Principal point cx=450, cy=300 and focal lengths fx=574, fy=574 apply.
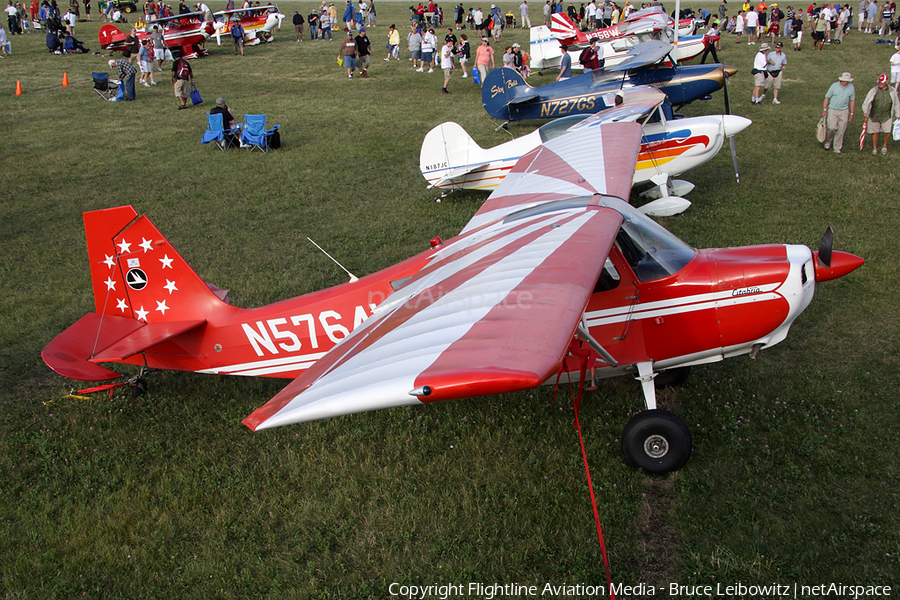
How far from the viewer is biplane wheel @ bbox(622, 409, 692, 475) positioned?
456 cm

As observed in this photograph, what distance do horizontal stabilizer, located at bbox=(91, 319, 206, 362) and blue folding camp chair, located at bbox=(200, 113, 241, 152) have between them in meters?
11.5

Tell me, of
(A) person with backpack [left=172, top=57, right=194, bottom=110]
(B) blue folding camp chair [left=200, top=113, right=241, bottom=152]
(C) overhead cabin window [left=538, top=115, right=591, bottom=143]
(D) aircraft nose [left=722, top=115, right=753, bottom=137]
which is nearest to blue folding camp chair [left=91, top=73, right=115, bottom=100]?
(A) person with backpack [left=172, top=57, right=194, bottom=110]

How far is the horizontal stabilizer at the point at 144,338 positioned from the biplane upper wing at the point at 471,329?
2.62m

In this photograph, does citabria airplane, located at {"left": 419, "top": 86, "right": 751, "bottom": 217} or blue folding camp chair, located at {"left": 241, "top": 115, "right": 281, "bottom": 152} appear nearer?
citabria airplane, located at {"left": 419, "top": 86, "right": 751, "bottom": 217}

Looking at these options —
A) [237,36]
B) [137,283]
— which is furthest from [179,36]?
[137,283]

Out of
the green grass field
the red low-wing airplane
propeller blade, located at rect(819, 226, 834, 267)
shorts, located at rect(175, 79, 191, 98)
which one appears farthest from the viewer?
shorts, located at rect(175, 79, 191, 98)

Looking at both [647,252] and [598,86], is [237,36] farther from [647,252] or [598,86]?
[647,252]

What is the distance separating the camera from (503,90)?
53.5 feet

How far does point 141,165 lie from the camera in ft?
47.8

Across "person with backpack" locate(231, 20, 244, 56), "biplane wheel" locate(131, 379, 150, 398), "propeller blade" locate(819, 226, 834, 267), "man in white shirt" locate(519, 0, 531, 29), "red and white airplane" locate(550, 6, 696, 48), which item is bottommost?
"biplane wheel" locate(131, 379, 150, 398)

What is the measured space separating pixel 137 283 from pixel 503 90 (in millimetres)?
13043

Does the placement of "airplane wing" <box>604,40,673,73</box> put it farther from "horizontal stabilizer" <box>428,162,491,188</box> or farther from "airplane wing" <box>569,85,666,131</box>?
"horizontal stabilizer" <box>428,162,491,188</box>

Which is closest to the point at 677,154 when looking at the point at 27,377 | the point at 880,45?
the point at 27,377

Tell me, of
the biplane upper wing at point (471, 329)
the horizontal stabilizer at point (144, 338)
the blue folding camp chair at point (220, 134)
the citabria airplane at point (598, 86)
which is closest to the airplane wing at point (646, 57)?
the citabria airplane at point (598, 86)
